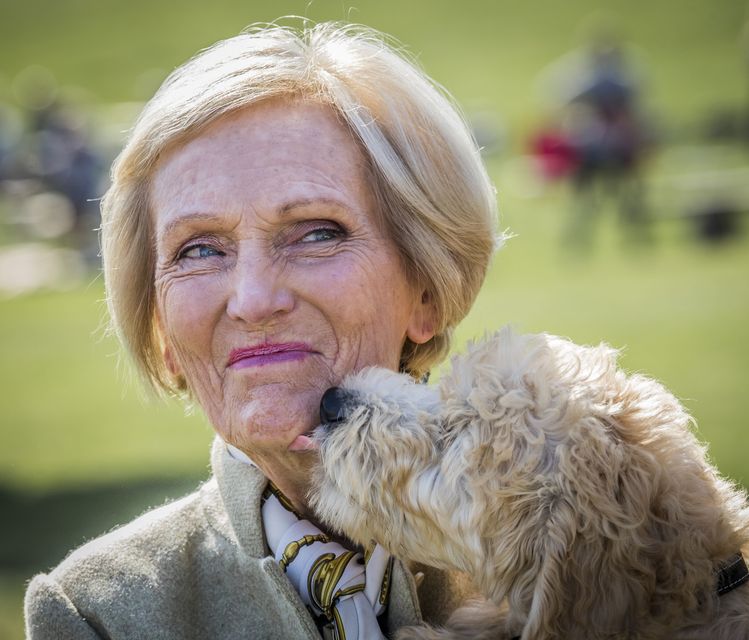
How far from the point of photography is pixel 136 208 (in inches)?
119

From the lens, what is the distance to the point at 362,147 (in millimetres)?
2877

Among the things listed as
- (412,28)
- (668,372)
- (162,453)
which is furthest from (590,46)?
(412,28)

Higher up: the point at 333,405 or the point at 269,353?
the point at 269,353

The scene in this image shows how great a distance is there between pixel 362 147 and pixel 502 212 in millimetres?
11568

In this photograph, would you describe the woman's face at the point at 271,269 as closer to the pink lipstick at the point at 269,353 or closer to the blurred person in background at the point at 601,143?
the pink lipstick at the point at 269,353

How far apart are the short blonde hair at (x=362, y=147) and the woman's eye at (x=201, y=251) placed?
0.28 metres

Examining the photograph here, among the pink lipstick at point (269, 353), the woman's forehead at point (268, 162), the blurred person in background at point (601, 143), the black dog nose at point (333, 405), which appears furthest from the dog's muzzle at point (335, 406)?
the blurred person in background at point (601, 143)

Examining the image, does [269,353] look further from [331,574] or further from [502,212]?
[502,212]

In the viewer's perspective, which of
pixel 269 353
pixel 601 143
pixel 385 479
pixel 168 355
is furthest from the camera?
pixel 601 143

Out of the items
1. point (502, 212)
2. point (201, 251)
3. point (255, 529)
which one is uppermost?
point (502, 212)

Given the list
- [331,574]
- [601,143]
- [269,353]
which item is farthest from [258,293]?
[601,143]

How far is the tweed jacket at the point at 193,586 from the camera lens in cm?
262

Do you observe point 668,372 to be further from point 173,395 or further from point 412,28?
point 412,28

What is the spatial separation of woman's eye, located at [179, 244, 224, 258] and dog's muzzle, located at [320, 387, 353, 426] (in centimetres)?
54
